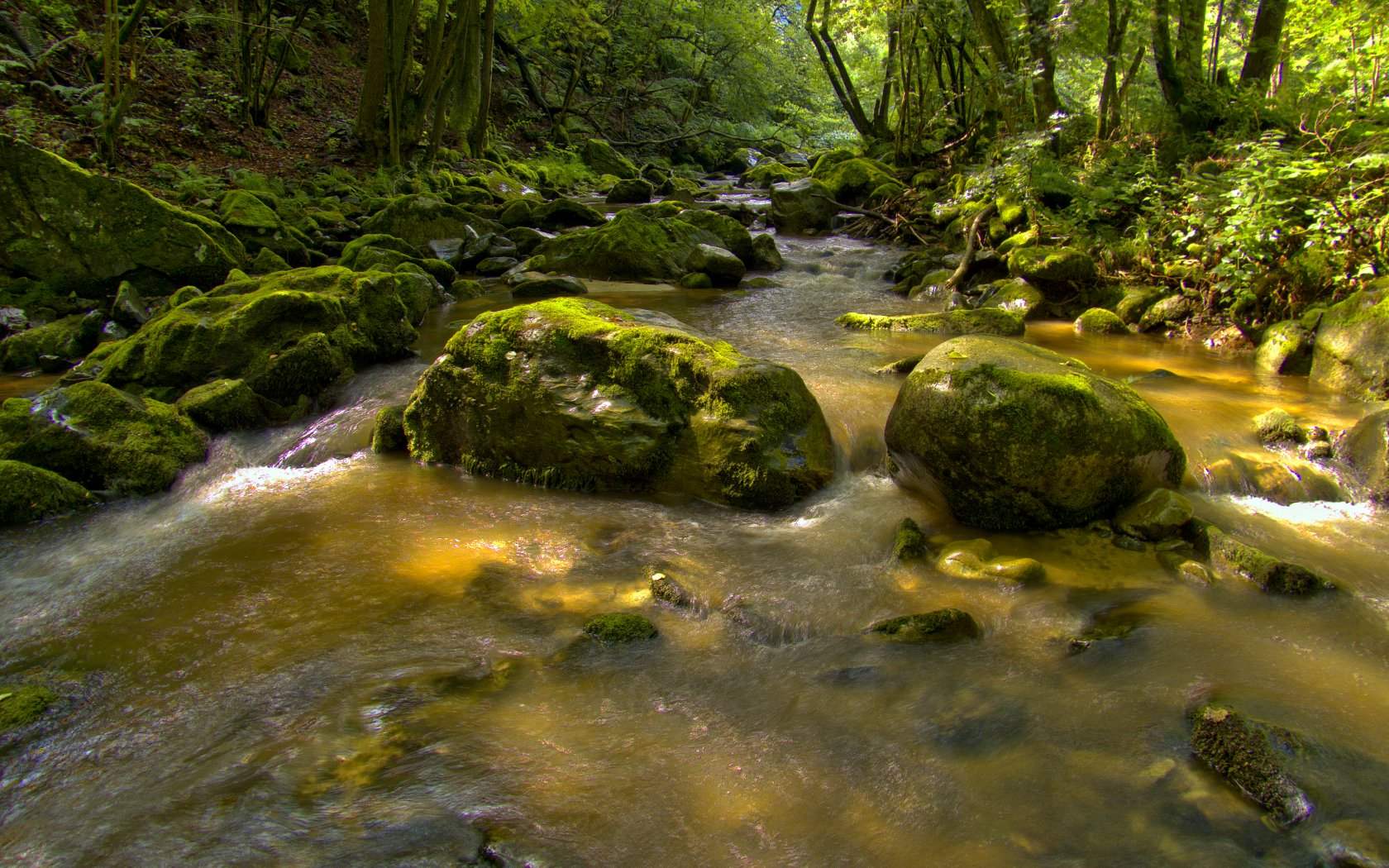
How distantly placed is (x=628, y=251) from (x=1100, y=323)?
277 inches

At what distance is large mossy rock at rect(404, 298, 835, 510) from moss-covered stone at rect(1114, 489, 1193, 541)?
192 cm

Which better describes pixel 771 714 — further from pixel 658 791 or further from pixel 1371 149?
pixel 1371 149

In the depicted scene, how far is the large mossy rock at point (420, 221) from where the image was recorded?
12.9 m

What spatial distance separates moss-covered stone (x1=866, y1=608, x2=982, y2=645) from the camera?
3.68 metres

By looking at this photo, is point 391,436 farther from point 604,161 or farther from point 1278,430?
point 604,161

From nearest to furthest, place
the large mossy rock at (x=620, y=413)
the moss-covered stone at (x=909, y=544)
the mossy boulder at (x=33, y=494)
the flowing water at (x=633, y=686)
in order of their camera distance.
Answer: the flowing water at (x=633, y=686) < the moss-covered stone at (x=909, y=544) < the mossy boulder at (x=33, y=494) < the large mossy rock at (x=620, y=413)

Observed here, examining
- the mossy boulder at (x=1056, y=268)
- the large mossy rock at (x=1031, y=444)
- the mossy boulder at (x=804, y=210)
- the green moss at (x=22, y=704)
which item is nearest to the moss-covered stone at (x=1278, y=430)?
the large mossy rock at (x=1031, y=444)

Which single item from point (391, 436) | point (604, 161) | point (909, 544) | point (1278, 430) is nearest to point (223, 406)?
point (391, 436)

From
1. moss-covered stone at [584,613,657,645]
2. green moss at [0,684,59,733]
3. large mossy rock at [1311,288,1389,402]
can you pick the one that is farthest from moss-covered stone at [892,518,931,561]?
large mossy rock at [1311,288,1389,402]

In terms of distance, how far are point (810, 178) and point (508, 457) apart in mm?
15104

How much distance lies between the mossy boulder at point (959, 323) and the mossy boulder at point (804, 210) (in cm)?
835

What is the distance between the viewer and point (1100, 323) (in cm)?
923

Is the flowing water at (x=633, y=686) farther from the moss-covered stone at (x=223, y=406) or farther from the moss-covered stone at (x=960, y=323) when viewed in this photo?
the moss-covered stone at (x=960, y=323)

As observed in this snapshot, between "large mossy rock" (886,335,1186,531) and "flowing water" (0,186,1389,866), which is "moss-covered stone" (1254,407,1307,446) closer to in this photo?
"flowing water" (0,186,1389,866)
